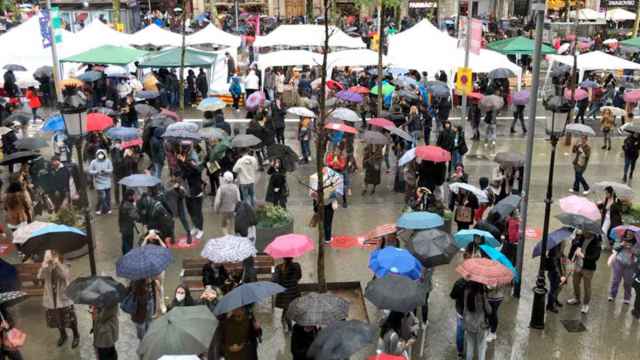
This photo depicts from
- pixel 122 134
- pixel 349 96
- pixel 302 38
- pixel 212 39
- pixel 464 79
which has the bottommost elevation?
pixel 122 134

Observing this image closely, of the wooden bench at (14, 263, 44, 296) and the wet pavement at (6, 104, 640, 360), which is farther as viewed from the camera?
the wooden bench at (14, 263, 44, 296)

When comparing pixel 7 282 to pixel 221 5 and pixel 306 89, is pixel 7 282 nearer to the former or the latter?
pixel 306 89

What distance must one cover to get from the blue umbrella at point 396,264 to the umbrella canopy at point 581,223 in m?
2.63

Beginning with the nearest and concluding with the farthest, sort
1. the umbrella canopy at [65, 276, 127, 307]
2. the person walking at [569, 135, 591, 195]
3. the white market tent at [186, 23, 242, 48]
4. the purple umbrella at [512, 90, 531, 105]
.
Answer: the umbrella canopy at [65, 276, 127, 307], the person walking at [569, 135, 591, 195], the purple umbrella at [512, 90, 531, 105], the white market tent at [186, 23, 242, 48]

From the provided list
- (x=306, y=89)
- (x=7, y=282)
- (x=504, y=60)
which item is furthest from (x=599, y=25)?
(x=7, y=282)

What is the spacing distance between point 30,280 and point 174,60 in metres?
14.5

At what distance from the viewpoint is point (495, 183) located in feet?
43.3

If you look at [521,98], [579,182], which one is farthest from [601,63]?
[579,182]

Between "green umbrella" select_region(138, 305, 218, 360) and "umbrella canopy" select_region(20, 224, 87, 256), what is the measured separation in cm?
296

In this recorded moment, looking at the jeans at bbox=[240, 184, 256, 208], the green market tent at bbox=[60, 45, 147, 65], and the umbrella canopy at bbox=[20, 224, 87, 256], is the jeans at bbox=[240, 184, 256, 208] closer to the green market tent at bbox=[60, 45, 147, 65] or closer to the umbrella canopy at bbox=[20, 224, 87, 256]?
the umbrella canopy at bbox=[20, 224, 87, 256]

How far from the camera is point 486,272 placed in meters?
7.91

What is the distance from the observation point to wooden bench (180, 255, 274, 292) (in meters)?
10.4

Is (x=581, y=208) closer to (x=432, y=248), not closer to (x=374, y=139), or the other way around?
(x=432, y=248)

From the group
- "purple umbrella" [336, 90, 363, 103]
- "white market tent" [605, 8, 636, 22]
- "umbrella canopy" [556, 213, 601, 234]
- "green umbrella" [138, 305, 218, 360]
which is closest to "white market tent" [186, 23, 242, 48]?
"purple umbrella" [336, 90, 363, 103]
